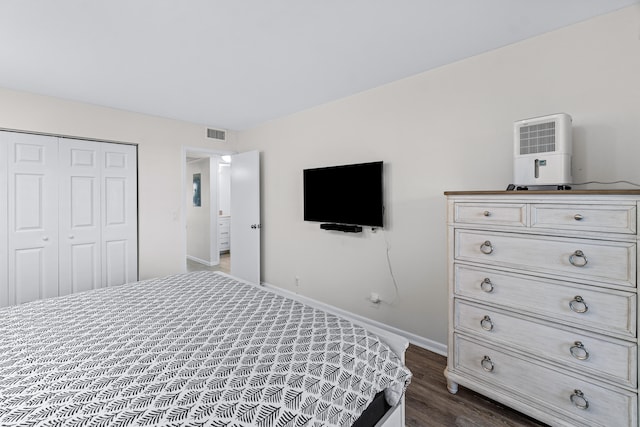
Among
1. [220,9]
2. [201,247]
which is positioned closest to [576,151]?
[220,9]

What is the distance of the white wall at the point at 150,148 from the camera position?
3.16 m

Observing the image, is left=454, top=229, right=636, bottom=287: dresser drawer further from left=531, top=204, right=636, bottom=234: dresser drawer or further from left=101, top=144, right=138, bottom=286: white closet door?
left=101, top=144, right=138, bottom=286: white closet door

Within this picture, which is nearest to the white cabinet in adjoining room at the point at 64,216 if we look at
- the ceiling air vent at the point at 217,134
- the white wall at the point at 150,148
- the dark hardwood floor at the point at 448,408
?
the white wall at the point at 150,148

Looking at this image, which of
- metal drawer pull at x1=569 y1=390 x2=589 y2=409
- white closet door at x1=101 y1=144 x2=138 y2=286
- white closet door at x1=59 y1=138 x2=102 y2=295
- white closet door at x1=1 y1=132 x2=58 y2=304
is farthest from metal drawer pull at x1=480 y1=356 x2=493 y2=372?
white closet door at x1=1 y1=132 x2=58 y2=304

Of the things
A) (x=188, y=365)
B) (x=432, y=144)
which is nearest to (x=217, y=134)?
(x=432, y=144)

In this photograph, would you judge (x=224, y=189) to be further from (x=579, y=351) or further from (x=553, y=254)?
(x=579, y=351)

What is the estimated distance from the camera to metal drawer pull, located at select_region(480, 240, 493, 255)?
1840 millimetres

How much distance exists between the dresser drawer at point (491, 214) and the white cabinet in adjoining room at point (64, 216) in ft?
12.2

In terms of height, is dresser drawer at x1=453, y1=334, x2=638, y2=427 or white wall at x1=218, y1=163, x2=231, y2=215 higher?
white wall at x1=218, y1=163, x2=231, y2=215

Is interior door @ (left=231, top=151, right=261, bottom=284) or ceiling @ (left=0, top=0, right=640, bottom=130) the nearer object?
ceiling @ (left=0, top=0, right=640, bottom=130)

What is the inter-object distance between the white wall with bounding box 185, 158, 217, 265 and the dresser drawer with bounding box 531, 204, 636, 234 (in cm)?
565

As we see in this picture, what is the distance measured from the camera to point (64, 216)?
10.6 feet

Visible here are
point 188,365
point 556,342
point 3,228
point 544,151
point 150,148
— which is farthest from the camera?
point 150,148

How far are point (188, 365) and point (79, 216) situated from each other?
314 centimetres
